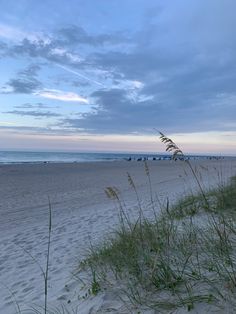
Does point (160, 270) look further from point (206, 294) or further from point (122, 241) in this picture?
point (122, 241)

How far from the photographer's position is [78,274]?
4.99 metres

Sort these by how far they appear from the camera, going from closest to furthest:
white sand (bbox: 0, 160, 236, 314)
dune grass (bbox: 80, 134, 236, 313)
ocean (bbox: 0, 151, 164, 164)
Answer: dune grass (bbox: 80, 134, 236, 313)
white sand (bbox: 0, 160, 236, 314)
ocean (bbox: 0, 151, 164, 164)

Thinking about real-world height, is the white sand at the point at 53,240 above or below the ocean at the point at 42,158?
below

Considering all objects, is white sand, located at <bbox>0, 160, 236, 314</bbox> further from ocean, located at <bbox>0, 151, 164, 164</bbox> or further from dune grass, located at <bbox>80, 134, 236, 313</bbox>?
ocean, located at <bbox>0, 151, 164, 164</bbox>

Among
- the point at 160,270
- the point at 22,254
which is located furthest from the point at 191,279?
the point at 22,254

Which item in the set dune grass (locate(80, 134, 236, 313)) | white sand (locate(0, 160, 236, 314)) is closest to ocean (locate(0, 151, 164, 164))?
white sand (locate(0, 160, 236, 314))

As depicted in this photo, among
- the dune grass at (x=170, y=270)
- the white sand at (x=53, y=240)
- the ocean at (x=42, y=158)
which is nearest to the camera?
the dune grass at (x=170, y=270)

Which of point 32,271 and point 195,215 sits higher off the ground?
point 195,215

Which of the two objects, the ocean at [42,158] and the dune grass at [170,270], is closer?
the dune grass at [170,270]

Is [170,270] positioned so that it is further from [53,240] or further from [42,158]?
[42,158]

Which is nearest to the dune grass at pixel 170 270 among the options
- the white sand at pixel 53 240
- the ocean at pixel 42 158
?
the white sand at pixel 53 240

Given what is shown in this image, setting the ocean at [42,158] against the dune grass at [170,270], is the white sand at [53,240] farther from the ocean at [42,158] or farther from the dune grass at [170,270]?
the ocean at [42,158]

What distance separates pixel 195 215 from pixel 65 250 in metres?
2.69

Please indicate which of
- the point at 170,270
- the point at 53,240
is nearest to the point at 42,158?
the point at 53,240
